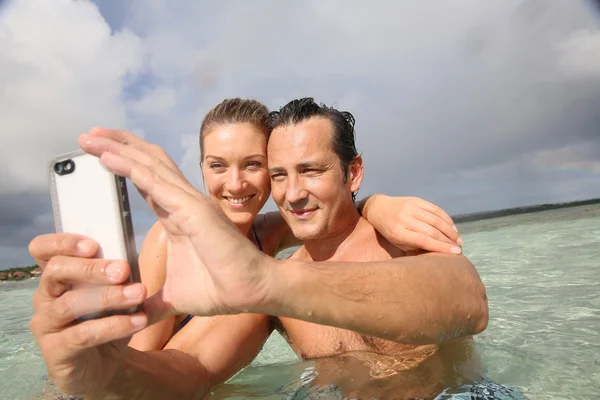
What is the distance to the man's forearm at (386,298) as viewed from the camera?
1465 mm

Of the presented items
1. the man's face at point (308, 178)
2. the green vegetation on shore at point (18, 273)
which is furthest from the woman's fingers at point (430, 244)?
the green vegetation on shore at point (18, 273)

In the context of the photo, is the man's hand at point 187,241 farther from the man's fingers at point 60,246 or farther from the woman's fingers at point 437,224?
the woman's fingers at point 437,224

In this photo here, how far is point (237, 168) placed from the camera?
3.45 meters

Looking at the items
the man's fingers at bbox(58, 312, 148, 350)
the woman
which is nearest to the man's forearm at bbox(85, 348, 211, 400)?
the woman

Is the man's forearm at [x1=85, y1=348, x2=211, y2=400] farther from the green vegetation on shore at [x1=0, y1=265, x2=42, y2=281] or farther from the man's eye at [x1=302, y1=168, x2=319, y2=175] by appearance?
the green vegetation on shore at [x1=0, y1=265, x2=42, y2=281]

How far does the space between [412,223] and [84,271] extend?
6.20 ft

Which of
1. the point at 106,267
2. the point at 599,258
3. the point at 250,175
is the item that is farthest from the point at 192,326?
the point at 599,258

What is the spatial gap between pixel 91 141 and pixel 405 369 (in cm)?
227

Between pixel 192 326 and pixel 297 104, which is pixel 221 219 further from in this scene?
pixel 192 326

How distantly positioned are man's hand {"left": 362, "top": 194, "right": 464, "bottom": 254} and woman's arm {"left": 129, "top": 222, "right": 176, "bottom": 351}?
1574 mm

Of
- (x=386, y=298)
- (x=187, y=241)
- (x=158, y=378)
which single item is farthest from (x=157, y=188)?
(x=158, y=378)

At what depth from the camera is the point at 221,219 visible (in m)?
1.35

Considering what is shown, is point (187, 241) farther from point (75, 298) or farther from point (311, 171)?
point (311, 171)

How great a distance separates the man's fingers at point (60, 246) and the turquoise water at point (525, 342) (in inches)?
79.8
